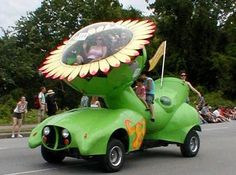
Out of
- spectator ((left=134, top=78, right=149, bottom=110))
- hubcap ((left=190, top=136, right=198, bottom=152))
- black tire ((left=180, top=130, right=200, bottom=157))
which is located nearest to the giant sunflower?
spectator ((left=134, top=78, right=149, bottom=110))

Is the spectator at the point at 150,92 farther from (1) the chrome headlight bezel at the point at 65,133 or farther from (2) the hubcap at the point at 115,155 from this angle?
(1) the chrome headlight bezel at the point at 65,133

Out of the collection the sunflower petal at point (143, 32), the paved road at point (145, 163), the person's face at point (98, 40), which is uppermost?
the sunflower petal at point (143, 32)

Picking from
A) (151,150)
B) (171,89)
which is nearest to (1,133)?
(151,150)

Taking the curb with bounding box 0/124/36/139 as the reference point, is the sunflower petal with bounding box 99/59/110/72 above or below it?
above

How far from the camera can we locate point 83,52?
1169cm

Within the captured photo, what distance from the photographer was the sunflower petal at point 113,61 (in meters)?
11.1

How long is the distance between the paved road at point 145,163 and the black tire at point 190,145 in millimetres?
189

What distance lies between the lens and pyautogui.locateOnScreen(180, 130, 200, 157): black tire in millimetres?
13648

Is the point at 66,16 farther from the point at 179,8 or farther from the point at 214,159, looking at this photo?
the point at 214,159

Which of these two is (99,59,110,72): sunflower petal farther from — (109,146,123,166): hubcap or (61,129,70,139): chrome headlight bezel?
(109,146,123,166): hubcap

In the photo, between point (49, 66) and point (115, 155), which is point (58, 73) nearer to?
point (49, 66)

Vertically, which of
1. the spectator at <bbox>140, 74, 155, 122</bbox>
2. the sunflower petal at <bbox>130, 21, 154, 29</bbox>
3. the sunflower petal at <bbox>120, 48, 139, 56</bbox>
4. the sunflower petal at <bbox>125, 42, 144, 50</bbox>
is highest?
the sunflower petal at <bbox>130, 21, 154, 29</bbox>

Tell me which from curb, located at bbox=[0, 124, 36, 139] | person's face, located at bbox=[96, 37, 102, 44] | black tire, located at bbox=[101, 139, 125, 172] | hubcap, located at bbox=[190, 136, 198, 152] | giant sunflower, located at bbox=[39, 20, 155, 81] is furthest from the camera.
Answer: curb, located at bbox=[0, 124, 36, 139]

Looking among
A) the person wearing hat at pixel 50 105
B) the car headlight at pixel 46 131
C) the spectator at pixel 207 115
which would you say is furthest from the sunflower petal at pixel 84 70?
the spectator at pixel 207 115
